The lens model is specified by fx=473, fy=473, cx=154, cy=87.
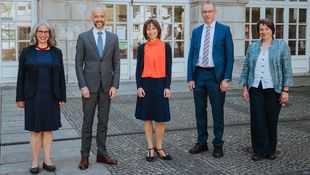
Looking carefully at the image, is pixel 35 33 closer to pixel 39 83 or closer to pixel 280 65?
pixel 39 83

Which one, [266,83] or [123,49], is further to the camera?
[123,49]

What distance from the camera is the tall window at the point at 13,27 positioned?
1383cm

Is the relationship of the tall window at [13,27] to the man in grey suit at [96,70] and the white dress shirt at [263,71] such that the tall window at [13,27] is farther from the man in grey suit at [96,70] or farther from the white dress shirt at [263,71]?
the white dress shirt at [263,71]

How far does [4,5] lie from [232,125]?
8517mm

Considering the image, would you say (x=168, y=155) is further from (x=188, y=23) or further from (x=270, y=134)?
(x=188, y=23)

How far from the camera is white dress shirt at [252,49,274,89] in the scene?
19.7 feet

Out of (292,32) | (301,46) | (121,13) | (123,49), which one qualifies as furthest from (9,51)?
(301,46)

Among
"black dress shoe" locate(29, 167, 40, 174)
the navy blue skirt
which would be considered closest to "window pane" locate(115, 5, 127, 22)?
the navy blue skirt

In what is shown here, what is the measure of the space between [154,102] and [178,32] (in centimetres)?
986

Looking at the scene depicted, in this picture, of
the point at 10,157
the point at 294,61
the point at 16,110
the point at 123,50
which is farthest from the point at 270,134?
the point at 294,61

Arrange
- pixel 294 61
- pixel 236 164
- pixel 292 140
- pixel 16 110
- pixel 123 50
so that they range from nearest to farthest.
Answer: pixel 236 164, pixel 292 140, pixel 16 110, pixel 123 50, pixel 294 61

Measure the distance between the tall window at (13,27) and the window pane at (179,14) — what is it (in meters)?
4.66

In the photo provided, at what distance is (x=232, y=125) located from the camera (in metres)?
8.34

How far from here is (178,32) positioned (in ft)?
51.3
